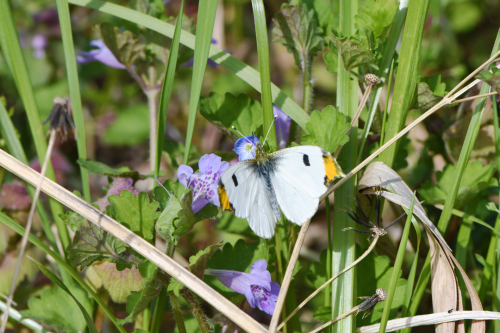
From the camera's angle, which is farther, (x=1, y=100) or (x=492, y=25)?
(x=492, y=25)

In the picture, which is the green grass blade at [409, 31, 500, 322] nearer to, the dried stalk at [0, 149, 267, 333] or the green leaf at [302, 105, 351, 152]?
the green leaf at [302, 105, 351, 152]

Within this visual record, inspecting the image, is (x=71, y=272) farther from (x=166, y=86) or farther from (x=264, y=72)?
(x=264, y=72)

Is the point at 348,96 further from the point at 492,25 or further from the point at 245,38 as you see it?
the point at 492,25

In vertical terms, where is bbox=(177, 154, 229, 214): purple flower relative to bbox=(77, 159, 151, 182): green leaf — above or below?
below

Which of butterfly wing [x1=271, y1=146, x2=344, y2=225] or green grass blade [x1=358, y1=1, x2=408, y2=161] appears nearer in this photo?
butterfly wing [x1=271, y1=146, x2=344, y2=225]

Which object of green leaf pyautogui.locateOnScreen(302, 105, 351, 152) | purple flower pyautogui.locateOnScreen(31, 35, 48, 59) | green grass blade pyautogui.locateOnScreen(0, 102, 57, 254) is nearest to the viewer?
green leaf pyautogui.locateOnScreen(302, 105, 351, 152)

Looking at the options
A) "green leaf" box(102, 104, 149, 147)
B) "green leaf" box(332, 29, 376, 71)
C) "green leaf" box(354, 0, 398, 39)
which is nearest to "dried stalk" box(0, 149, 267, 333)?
"green leaf" box(332, 29, 376, 71)

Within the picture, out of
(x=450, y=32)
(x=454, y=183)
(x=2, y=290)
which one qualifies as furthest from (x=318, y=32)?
(x=450, y=32)

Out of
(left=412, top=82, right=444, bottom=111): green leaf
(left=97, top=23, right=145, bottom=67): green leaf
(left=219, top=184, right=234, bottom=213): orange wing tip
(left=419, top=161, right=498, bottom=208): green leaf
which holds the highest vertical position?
(left=97, top=23, right=145, bottom=67): green leaf
